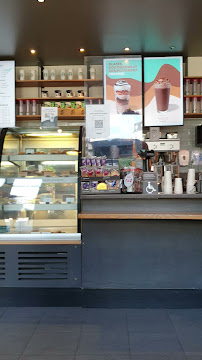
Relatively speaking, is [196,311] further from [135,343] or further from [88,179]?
[88,179]

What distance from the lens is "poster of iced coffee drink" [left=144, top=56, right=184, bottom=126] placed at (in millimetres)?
5801

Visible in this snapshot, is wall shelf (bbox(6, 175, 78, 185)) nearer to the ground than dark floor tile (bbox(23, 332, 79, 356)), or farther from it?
farther from it

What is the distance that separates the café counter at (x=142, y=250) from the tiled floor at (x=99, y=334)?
0.26m

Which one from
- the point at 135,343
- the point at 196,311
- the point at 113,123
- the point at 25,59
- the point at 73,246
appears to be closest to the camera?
the point at 135,343

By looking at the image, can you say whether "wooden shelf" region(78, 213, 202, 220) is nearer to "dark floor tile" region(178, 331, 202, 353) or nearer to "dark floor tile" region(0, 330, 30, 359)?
"dark floor tile" region(178, 331, 202, 353)

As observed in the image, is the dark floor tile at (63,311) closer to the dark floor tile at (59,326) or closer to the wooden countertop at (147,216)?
the dark floor tile at (59,326)

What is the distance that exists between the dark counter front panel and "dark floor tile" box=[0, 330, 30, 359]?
86 cm

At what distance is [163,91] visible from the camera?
5.87m

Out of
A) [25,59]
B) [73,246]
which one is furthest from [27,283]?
[25,59]

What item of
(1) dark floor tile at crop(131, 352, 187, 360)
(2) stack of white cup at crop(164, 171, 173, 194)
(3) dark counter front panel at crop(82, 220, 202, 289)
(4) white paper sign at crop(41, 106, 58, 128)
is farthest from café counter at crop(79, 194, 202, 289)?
(4) white paper sign at crop(41, 106, 58, 128)

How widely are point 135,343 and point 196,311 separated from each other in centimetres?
90

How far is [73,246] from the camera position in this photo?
3.64 metres

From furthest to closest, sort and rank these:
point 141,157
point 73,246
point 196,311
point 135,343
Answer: point 141,157
point 73,246
point 196,311
point 135,343

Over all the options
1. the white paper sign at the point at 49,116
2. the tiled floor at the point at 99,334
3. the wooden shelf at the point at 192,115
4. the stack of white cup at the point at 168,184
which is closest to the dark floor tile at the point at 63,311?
the tiled floor at the point at 99,334
